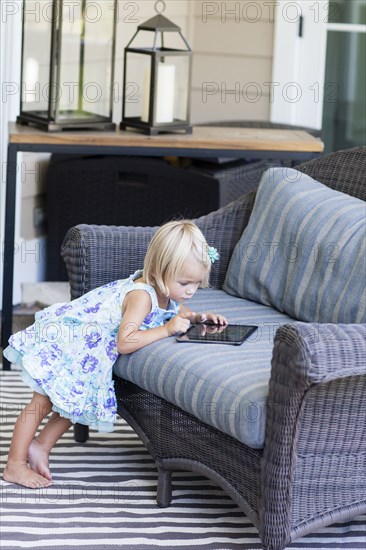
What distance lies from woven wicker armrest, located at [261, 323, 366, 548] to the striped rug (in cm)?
21

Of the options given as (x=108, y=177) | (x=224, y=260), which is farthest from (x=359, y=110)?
(x=224, y=260)

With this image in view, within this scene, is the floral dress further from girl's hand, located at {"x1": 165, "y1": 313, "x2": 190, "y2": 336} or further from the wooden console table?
the wooden console table

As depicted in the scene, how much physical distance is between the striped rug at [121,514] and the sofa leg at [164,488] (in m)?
0.02

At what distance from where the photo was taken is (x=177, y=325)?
2855mm

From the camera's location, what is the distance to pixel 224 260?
3451 mm

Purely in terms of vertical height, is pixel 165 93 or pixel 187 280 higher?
pixel 165 93

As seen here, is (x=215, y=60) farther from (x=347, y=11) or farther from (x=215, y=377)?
(x=215, y=377)

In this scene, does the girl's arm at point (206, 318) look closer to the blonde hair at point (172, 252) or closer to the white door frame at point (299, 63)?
the blonde hair at point (172, 252)

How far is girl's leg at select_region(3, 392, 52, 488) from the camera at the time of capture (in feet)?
9.68

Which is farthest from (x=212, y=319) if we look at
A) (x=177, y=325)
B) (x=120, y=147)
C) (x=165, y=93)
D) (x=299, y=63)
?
(x=299, y=63)

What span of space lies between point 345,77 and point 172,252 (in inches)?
105

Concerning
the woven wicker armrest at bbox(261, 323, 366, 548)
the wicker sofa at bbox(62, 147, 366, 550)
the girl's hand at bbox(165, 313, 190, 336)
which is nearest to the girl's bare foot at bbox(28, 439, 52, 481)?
the wicker sofa at bbox(62, 147, 366, 550)

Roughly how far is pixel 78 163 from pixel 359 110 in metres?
1.42

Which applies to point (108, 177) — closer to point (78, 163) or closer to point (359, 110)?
point (78, 163)
